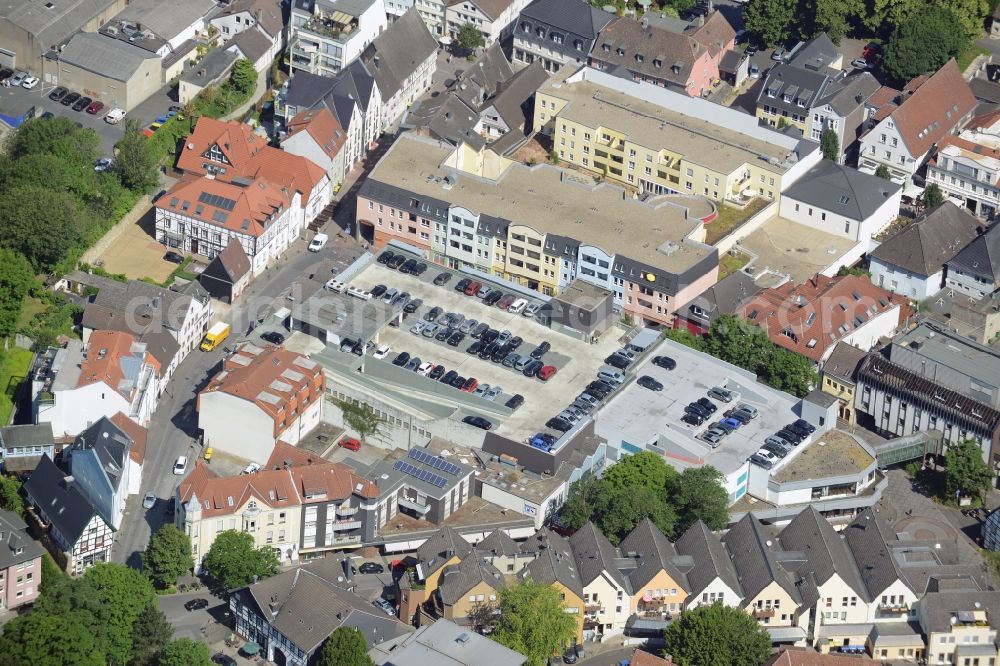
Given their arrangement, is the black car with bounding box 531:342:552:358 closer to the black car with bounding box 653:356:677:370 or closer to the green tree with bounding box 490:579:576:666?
the black car with bounding box 653:356:677:370

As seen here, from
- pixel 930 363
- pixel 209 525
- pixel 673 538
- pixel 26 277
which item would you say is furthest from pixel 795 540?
pixel 26 277

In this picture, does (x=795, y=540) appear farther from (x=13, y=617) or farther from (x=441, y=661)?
(x=13, y=617)

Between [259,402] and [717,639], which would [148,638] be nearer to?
[259,402]

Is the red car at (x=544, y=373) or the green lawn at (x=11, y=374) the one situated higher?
the red car at (x=544, y=373)

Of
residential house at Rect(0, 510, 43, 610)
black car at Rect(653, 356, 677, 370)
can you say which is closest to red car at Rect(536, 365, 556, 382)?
black car at Rect(653, 356, 677, 370)

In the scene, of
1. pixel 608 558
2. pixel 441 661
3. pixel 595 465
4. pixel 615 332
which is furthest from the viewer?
pixel 615 332

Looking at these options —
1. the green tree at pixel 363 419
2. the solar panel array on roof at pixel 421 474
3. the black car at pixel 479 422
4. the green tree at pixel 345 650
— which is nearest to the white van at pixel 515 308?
the black car at pixel 479 422

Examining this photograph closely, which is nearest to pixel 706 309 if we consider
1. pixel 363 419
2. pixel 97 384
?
pixel 363 419

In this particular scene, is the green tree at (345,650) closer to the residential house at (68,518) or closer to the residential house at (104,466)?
the residential house at (68,518)
